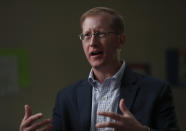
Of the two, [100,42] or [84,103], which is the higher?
[100,42]

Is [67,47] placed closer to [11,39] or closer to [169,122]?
[11,39]

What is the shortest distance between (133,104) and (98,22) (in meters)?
0.50

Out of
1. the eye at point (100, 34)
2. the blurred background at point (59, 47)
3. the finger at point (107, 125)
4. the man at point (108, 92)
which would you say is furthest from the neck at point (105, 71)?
the blurred background at point (59, 47)

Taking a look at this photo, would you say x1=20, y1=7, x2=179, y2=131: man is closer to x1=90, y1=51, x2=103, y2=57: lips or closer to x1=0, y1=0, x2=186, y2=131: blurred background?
x1=90, y1=51, x2=103, y2=57: lips

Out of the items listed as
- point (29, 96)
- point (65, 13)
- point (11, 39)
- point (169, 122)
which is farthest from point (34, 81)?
point (169, 122)

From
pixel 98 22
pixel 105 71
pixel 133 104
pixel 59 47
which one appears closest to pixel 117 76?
pixel 105 71

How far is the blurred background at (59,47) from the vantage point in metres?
2.13

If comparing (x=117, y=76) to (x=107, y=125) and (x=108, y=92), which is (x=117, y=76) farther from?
(x=107, y=125)

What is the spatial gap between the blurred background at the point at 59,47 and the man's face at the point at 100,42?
0.93 m

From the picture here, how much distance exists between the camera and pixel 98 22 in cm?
136

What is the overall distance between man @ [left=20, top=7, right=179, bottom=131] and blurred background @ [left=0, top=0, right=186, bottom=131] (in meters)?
0.78

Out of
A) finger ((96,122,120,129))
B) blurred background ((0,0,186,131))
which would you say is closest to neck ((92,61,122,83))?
finger ((96,122,120,129))

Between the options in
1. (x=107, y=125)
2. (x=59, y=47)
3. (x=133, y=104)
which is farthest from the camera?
(x=59, y=47)

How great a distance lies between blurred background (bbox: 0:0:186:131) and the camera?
2.13m
